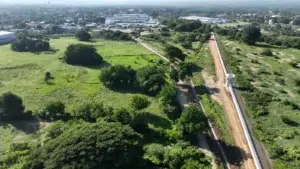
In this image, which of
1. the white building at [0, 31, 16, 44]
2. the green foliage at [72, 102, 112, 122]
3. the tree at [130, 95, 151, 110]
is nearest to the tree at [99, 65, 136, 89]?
the tree at [130, 95, 151, 110]

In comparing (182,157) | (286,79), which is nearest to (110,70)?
(182,157)

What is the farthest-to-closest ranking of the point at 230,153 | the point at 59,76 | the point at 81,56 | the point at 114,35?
the point at 114,35
the point at 81,56
the point at 59,76
the point at 230,153

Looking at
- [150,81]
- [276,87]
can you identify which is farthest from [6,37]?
[276,87]

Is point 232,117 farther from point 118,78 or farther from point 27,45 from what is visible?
point 27,45

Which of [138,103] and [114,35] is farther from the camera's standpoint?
[114,35]

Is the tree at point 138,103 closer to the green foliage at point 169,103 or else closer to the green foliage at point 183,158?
the green foliage at point 169,103

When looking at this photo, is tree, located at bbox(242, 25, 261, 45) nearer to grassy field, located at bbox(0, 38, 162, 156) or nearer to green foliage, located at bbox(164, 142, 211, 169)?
grassy field, located at bbox(0, 38, 162, 156)
